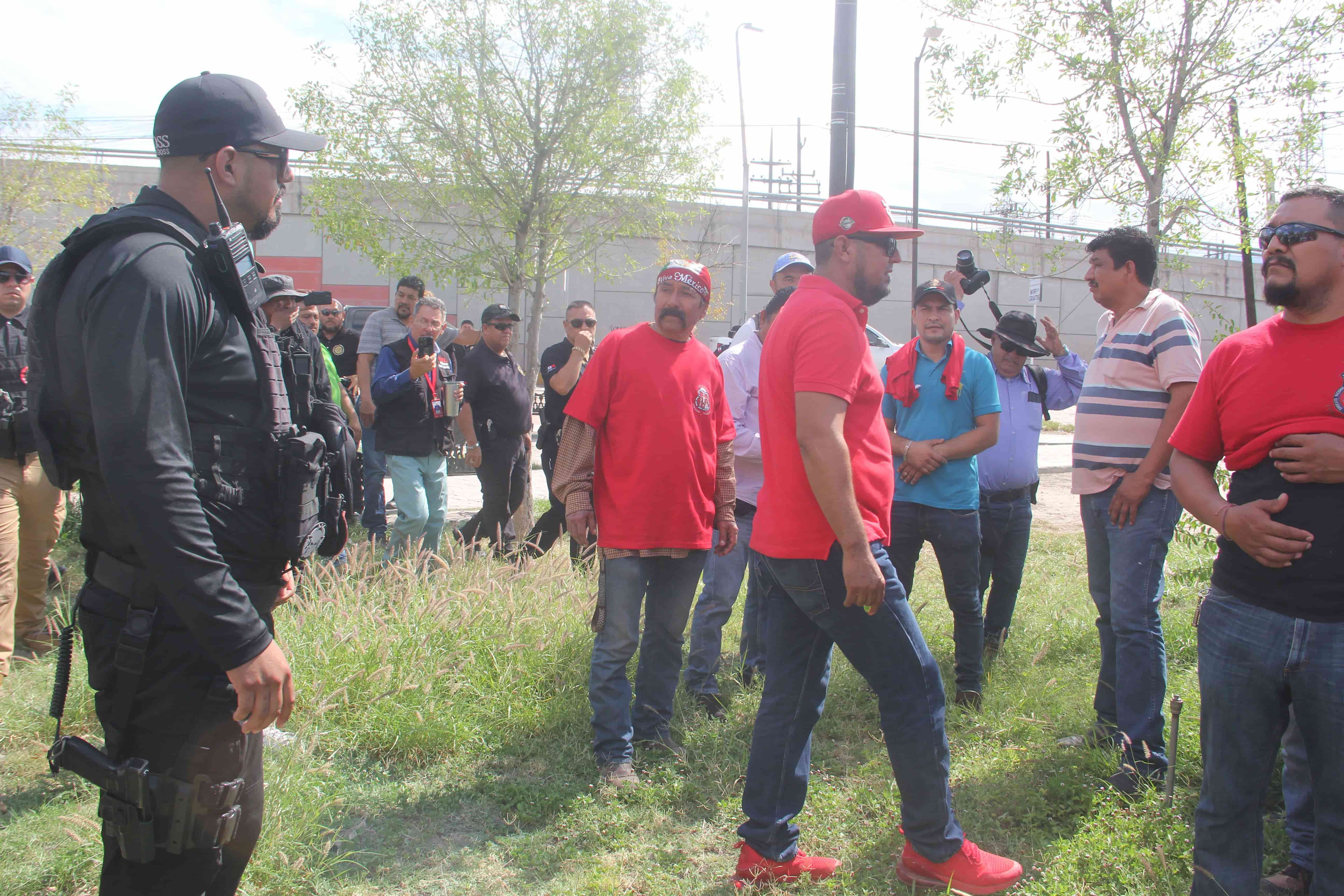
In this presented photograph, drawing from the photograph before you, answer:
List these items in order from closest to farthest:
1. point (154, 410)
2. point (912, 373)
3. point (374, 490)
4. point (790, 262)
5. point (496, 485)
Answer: point (154, 410) < point (912, 373) < point (790, 262) < point (496, 485) < point (374, 490)

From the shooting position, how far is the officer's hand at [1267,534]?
2.22 m

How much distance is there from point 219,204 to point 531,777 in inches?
106

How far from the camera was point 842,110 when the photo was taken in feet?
27.1

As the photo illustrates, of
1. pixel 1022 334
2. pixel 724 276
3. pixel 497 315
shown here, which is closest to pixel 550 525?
pixel 497 315

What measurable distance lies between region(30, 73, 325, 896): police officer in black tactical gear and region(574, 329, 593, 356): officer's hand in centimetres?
367

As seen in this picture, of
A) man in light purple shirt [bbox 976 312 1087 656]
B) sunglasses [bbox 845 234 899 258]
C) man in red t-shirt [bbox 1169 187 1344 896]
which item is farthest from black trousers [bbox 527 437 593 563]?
man in red t-shirt [bbox 1169 187 1344 896]

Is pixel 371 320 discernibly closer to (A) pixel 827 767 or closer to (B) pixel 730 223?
(A) pixel 827 767

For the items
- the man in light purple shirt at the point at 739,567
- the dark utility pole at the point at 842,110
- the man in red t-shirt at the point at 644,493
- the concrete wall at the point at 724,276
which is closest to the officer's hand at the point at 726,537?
the man in red t-shirt at the point at 644,493

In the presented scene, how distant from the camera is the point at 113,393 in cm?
161

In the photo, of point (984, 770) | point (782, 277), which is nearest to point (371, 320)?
point (782, 277)

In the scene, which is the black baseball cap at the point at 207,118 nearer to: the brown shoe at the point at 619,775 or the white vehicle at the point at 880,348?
the brown shoe at the point at 619,775

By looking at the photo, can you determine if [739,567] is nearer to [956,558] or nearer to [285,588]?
[956,558]

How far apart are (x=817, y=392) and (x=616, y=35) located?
8957 mm

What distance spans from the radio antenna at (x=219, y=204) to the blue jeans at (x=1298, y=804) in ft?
10.8
